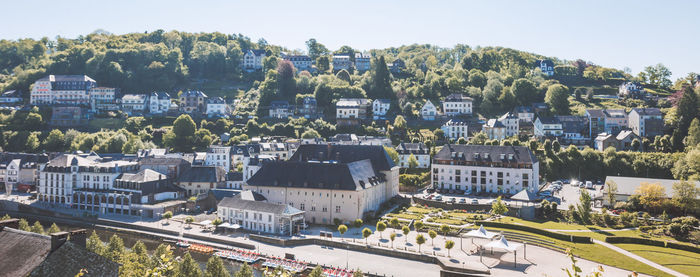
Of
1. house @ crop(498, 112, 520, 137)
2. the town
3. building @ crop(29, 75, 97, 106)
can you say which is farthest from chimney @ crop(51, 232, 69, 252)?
building @ crop(29, 75, 97, 106)

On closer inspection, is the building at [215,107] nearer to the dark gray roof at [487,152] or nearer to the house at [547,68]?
the dark gray roof at [487,152]

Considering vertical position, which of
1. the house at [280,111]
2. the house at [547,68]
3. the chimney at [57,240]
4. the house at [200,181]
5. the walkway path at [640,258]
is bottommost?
the walkway path at [640,258]

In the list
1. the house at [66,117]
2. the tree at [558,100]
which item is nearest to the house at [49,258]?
the house at [66,117]

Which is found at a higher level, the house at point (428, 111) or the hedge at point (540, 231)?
the house at point (428, 111)

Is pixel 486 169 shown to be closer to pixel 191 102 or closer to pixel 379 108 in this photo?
pixel 379 108

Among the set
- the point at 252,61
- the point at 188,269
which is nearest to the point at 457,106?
the point at 252,61

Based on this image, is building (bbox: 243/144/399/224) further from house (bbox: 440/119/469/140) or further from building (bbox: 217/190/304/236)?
house (bbox: 440/119/469/140)
